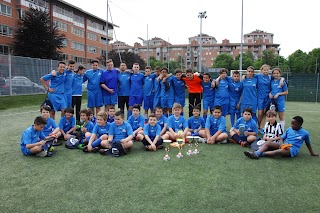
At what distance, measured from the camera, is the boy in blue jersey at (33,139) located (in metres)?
4.77

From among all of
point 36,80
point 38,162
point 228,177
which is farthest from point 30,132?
point 36,80

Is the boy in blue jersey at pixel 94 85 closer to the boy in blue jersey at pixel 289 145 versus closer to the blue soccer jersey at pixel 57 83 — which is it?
the blue soccer jersey at pixel 57 83

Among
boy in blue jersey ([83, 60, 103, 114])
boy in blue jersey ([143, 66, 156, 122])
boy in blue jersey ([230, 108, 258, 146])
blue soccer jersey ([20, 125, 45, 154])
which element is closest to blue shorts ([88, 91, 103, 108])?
boy in blue jersey ([83, 60, 103, 114])

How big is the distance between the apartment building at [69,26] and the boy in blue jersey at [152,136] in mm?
24482

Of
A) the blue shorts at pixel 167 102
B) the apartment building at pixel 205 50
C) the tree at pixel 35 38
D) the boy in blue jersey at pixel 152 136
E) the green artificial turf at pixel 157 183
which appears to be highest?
the apartment building at pixel 205 50

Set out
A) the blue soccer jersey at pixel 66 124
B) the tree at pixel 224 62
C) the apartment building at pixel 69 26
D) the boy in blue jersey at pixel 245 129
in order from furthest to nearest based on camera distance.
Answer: the tree at pixel 224 62
the apartment building at pixel 69 26
the blue soccer jersey at pixel 66 124
the boy in blue jersey at pixel 245 129

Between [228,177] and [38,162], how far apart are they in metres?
3.23

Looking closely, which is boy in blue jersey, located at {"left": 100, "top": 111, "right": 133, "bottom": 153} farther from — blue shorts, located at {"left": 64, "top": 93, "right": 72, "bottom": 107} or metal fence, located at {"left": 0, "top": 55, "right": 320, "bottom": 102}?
metal fence, located at {"left": 0, "top": 55, "right": 320, "bottom": 102}

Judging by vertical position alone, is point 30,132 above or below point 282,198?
above

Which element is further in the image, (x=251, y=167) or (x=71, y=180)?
(x=251, y=167)

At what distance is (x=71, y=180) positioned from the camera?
147 inches

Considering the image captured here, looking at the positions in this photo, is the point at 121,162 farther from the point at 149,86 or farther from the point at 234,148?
the point at 149,86

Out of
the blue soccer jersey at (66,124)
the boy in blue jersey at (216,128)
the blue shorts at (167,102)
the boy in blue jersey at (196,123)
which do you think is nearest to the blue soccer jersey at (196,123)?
the boy in blue jersey at (196,123)

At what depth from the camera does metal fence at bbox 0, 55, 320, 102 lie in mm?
14133
